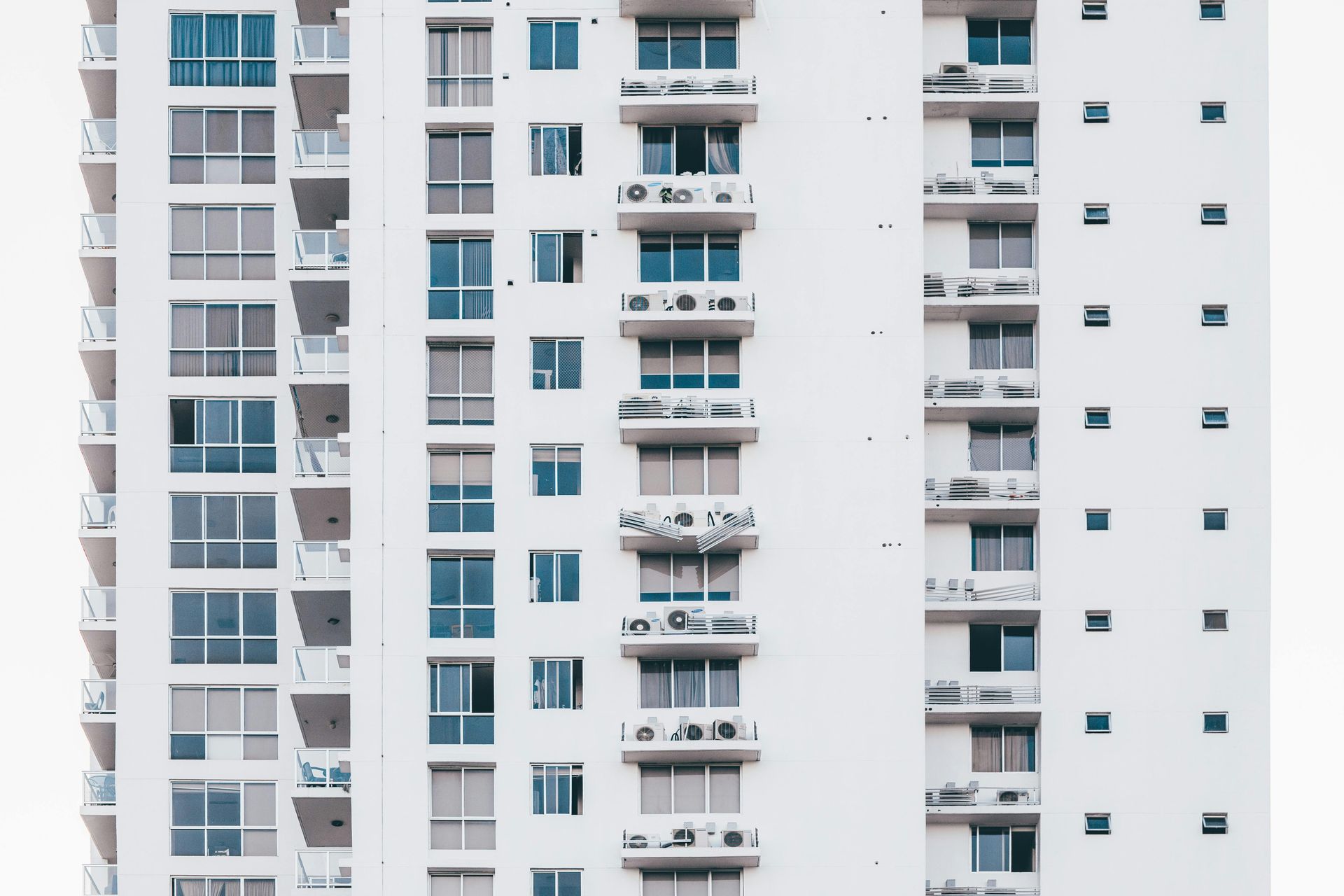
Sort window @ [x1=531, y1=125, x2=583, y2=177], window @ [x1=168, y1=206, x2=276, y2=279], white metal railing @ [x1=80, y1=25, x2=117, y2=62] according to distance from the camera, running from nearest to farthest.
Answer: window @ [x1=531, y1=125, x2=583, y2=177]
window @ [x1=168, y1=206, x2=276, y2=279]
white metal railing @ [x1=80, y1=25, x2=117, y2=62]

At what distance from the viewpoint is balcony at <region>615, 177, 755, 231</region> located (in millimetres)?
55094

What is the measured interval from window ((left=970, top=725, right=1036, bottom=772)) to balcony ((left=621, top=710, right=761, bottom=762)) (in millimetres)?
6103

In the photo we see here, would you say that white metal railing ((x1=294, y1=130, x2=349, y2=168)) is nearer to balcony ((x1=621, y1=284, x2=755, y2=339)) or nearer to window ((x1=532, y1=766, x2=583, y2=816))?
balcony ((x1=621, y1=284, x2=755, y2=339))

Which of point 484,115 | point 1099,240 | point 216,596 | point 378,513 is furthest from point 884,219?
point 216,596

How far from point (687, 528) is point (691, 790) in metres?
6.60

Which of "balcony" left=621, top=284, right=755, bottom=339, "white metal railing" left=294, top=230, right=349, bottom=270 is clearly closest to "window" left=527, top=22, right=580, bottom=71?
"balcony" left=621, top=284, right=755, bottom=339

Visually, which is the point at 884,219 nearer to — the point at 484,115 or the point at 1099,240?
the point at 1099,240

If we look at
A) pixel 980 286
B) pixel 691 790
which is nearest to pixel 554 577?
pixel 691 790

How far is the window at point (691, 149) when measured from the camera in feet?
184

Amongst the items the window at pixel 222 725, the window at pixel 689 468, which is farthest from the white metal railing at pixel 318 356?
the window at pixel 222 725

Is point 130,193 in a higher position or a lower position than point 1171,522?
higher

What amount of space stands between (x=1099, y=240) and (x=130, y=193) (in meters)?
26.3

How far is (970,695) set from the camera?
56125mm

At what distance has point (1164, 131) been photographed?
57312 mm
